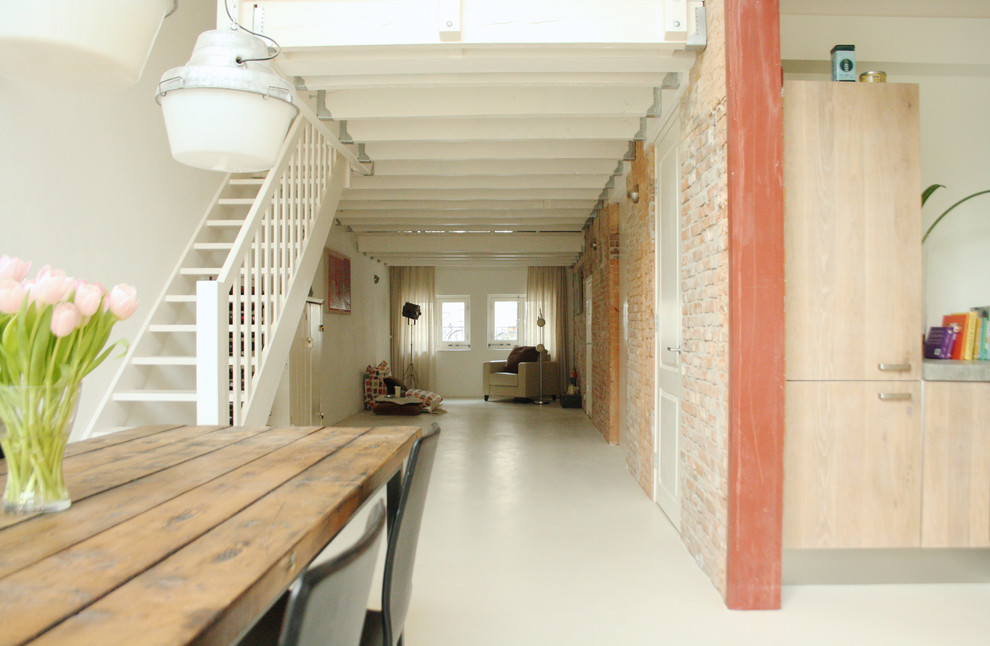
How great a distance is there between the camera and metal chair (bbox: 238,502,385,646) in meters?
0.71

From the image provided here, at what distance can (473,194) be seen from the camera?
258 inches

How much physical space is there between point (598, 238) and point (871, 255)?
456 centimetres

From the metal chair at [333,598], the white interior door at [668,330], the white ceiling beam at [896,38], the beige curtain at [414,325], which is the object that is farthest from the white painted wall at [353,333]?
the metal chair at [333,598]

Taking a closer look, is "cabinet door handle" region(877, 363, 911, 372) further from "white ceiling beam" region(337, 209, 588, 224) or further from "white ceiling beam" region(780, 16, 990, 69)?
"white ceiling beam" region(337, 209, 588, 224)

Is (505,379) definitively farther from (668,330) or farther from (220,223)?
(668,330)

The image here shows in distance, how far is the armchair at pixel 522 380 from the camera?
1073 cm

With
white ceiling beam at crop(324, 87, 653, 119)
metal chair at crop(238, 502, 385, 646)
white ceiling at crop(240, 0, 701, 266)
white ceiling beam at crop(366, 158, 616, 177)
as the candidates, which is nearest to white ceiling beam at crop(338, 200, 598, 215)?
white ceiling at crop(240, 0, 701, 266)

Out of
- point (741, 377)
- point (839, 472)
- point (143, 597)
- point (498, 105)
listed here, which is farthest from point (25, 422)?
point (498, 105)

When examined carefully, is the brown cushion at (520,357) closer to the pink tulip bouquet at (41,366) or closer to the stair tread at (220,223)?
the stair tread at (220,223)

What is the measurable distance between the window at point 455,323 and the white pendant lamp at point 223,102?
434 inches

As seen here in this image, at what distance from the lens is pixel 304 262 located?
4.60m

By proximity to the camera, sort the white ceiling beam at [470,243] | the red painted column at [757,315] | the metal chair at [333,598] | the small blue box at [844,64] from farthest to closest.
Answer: the white ceiling beam at [470,243] < the small blue box at [844,64] < the red painted column at [757,315] < the metal chair at [333,598]

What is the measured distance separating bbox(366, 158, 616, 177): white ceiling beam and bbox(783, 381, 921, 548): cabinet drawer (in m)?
3.24

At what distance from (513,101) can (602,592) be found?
9.70 ft
